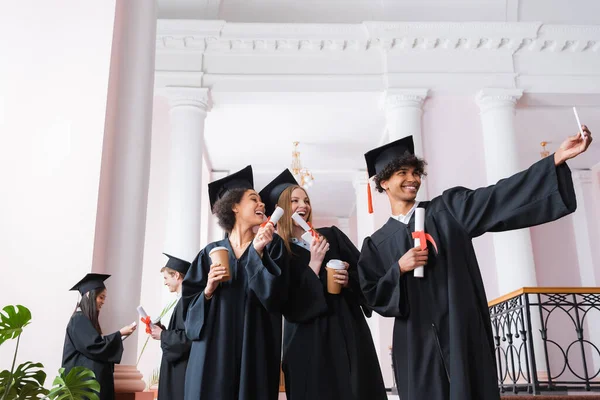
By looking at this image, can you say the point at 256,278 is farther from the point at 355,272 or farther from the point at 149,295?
the point at 149,295

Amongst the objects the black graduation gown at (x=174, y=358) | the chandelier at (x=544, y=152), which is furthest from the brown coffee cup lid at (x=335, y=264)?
the chandelier at (x=544, y=152)

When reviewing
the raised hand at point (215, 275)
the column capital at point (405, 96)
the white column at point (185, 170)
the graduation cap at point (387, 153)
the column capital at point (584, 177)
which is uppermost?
the column capital at point (405, 96)

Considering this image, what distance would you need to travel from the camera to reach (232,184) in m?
4.15

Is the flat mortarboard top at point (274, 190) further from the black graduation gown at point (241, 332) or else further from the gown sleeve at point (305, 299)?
the gown sleeve at point (305, 299)

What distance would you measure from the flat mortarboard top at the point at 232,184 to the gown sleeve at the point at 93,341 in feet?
3.74

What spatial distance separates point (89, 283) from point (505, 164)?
7341mm

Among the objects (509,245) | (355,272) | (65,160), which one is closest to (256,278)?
(355,272)

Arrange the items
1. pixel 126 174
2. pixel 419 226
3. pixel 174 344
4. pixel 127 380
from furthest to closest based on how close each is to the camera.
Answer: pixel 174 344
pixel 126 174
pixel 127 380
pixel 419 226

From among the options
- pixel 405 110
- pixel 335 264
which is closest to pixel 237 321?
pixel 335 264

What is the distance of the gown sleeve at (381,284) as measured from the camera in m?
3.26

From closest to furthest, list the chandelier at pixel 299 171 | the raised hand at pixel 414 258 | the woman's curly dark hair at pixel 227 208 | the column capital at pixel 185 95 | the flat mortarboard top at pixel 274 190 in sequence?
the raised hand at pixel 414 258, the woman's curly dark hair at pixel 227 208, the flat mortarboard top at pixel 274 190, the column capital at pixel 185 95, the chandelier at pixel 299 171

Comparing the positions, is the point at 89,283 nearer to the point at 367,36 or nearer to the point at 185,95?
the point at 185,95

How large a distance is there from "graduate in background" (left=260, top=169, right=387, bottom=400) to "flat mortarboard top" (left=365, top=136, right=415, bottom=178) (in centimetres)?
55

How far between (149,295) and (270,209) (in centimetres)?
650
